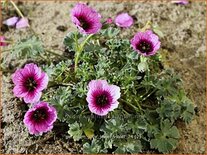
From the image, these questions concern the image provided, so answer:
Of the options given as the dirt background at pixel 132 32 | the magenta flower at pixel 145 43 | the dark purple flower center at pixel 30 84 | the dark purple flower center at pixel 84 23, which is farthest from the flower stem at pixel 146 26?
the dark purple flower center at pixel 30 84

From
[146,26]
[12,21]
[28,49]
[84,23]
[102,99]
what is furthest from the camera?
[12,21]

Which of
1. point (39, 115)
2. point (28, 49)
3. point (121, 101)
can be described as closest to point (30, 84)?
point (39, 115)

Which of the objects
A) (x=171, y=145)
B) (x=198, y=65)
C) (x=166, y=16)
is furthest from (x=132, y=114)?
(x=166, y=16)

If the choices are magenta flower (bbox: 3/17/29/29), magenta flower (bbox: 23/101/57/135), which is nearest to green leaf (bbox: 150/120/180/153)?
magenta flower (bbox: 23/101/57/135)

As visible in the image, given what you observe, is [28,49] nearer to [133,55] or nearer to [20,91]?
[20,91]

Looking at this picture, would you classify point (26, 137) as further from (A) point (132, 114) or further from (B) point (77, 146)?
(A) point (132, 114)

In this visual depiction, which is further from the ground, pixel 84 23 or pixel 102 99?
pixel 84 23

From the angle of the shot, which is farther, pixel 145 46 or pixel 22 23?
Result: pixel 22 23

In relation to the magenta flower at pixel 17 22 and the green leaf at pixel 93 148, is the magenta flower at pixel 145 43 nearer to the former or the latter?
the green leaf at pixel 93 148
